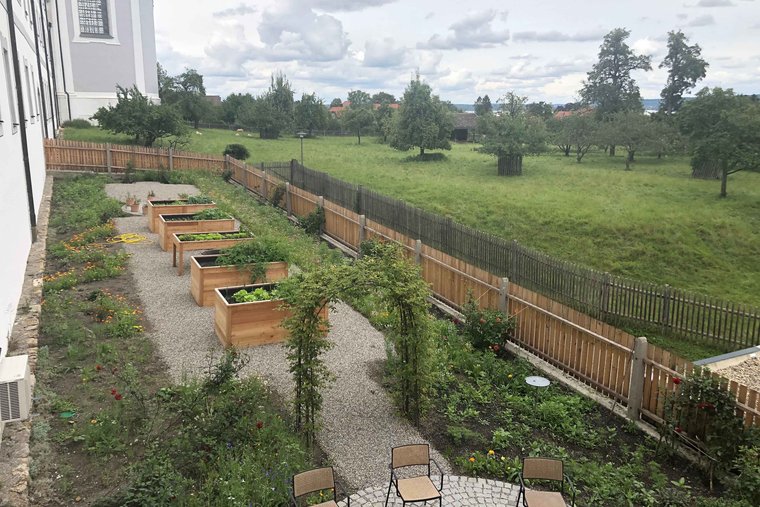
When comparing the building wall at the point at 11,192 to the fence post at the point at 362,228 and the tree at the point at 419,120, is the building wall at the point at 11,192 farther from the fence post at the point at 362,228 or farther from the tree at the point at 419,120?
the tree at the point at 419,120

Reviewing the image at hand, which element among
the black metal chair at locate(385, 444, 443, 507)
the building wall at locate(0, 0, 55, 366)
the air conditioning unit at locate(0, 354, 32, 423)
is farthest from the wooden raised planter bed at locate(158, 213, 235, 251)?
the black metal chair at locate(385, 444, 443, 507)

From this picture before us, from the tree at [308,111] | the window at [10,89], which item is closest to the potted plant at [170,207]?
the window at [10,89]

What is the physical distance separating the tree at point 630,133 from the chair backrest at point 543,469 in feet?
130

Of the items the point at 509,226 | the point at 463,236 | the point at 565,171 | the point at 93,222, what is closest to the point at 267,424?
the point at 463,236

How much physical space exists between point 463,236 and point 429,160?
96.4 ft

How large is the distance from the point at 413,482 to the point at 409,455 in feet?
0.85

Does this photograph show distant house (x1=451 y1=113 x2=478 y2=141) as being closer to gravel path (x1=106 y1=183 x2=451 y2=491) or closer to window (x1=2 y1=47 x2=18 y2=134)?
gravel path (x1=106 y1=183 x2=451 y2=491)

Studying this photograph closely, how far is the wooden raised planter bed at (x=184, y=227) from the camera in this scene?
1584 cm

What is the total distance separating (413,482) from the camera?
563 cm

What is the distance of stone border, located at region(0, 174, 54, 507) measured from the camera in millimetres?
5535

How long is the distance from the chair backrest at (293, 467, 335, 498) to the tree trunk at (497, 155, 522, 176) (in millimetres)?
32575

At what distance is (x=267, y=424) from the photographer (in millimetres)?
6988

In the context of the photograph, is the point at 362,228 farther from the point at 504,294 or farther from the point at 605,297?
the point at 605,297

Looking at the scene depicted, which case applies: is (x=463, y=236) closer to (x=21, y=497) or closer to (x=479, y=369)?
(x=479, y=369)
